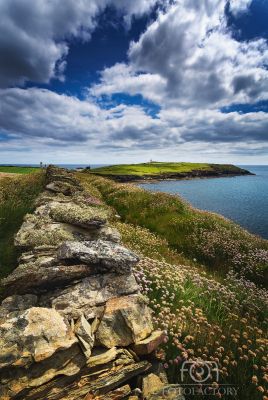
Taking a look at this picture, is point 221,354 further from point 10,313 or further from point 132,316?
point 10,313

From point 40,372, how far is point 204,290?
5.77 meters

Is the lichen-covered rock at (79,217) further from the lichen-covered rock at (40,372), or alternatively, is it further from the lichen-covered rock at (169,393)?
the lichen-covered rock at (169,393)

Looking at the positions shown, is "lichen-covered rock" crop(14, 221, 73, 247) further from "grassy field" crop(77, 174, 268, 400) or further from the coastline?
the coastline

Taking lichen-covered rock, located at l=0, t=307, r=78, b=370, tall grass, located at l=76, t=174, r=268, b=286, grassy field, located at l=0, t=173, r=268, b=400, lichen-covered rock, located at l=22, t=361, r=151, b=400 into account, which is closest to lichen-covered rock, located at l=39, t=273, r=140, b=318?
lichen-covered rock, located at l=0, t=307, r=78, b=370

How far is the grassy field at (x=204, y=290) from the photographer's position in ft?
11.7

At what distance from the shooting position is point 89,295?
3844 mm

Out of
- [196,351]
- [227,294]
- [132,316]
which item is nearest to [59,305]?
[132,316]

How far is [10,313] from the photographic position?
10.2 feet

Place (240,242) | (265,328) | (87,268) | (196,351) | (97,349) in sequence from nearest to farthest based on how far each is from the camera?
1. (97,349)
2. (196,351)
3. (87,268)
4. (265,328)
5. (240,242)

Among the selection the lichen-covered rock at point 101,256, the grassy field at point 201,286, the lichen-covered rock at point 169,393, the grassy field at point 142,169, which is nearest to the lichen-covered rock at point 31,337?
the lichen-covered rock at point 101,256

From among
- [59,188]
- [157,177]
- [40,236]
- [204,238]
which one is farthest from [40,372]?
[157,177]

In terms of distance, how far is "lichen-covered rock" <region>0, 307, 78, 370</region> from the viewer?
2.45 m

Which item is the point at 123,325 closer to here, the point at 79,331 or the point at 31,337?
the point at 79,331

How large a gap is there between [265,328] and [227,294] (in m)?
1.30
